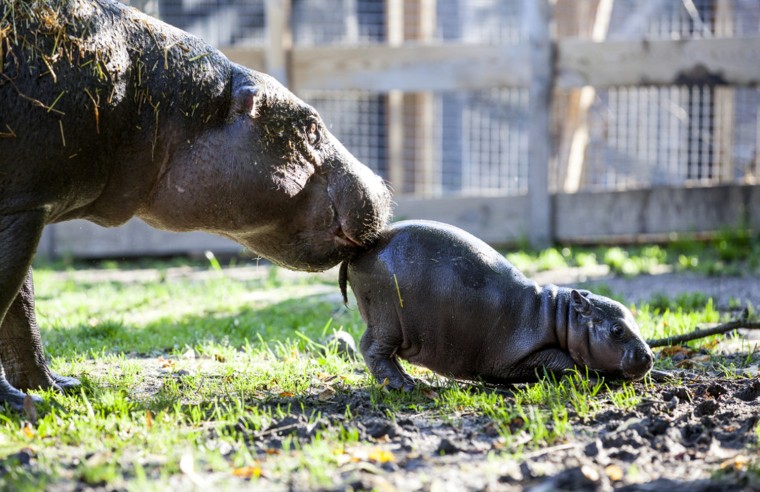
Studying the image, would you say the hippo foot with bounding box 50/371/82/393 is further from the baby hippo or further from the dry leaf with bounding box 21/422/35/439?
the baby hippo

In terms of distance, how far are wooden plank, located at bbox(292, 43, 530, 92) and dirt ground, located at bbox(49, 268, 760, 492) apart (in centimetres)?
596

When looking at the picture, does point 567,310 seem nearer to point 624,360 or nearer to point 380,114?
point 624,360

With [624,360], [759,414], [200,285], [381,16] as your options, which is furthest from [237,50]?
[759,414]

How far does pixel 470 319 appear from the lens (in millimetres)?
4645

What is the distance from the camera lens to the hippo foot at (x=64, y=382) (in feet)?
15.0

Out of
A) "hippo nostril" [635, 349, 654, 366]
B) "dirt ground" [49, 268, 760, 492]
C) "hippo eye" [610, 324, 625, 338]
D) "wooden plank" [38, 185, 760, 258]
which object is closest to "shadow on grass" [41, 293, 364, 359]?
"dirt ground" [49, 268, 760, 492]

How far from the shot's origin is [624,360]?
453 centimetres

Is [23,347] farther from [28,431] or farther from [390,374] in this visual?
[390,374]

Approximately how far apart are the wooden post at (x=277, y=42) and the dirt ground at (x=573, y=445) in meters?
6.07

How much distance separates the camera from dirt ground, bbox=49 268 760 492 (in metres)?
3.14

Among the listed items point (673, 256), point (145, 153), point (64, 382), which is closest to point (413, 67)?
point (673, 256)

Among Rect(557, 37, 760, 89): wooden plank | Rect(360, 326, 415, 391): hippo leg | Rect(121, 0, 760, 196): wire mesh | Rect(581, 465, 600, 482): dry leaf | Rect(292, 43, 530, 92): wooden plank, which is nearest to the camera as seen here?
Rect(581, 465, 600, 482): dry leaf

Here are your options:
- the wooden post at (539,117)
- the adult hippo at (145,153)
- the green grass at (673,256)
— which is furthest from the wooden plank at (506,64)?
the adult hippo at (145,153)

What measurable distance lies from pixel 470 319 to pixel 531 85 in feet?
19.3
